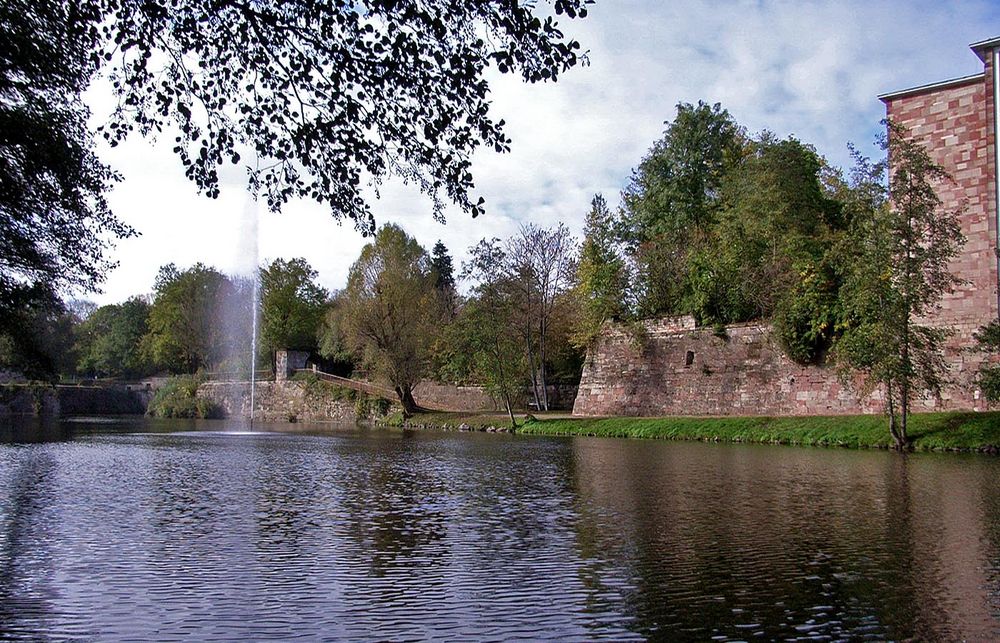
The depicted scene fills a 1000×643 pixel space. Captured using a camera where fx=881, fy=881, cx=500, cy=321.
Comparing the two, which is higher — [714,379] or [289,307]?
[289,307]

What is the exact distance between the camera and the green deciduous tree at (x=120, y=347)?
3356 inches

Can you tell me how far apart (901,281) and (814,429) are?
19.7ft

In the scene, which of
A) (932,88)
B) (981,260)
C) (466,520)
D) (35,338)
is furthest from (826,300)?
(35,338)

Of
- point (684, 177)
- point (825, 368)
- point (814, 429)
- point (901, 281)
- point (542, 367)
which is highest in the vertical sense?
point (684, 177)

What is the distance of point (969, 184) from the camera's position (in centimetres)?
2739

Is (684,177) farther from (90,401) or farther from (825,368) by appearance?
(90,401)

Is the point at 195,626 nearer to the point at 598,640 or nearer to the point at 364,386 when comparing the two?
the point at 598,640

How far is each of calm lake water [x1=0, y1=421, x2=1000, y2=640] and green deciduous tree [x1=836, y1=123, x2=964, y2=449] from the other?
5300mm

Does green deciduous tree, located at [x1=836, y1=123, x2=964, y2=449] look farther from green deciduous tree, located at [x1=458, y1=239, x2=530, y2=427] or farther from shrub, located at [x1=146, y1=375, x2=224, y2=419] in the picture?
shrub, located at [x1=146, y1=375, x2=224, y2=419]

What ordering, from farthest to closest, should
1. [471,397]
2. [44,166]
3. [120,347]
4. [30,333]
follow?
[120,347] → [471,397] → [30,333] → [44,166]

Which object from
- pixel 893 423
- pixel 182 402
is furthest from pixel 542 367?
pixel 182 402

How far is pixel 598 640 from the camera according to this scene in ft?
21.9

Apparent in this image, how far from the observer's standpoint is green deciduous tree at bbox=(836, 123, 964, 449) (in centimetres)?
2483

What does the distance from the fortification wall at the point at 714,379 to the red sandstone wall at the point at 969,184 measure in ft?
4.53
